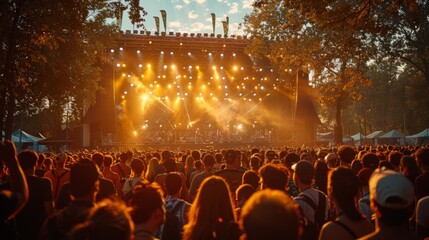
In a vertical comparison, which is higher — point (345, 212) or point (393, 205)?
point (393, 205)

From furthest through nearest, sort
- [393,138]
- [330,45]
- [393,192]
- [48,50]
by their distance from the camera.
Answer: [393,138] < [48,50] < [330,45] < [393,192]

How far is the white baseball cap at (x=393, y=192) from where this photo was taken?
2646 mm

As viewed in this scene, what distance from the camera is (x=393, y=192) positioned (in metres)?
2.65

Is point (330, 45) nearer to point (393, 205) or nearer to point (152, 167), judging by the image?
point (152, 167)

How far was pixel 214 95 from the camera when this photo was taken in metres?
47.5

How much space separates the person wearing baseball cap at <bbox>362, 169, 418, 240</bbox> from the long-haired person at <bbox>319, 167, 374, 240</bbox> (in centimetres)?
58

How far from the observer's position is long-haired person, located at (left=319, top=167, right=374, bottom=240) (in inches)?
130

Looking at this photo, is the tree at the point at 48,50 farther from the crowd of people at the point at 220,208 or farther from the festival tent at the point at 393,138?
the festival tent at the point at 393,138

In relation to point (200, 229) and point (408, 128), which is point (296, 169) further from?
point (408, 128)

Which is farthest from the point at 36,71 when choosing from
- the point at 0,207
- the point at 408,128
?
the point at 408,128

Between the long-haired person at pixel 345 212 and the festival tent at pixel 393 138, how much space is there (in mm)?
55849

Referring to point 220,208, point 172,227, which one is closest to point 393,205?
point 220,208

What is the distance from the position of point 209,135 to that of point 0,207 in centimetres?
4458

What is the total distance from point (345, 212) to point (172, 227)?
1.70 meters
